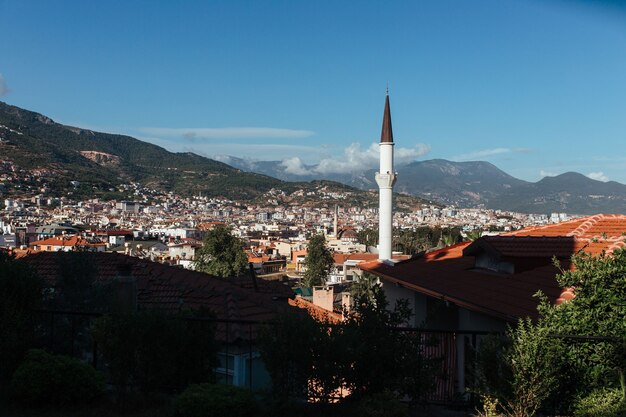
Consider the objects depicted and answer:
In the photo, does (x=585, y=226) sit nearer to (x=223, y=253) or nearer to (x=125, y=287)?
(x=125, y=287)

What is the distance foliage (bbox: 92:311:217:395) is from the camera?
5.51m

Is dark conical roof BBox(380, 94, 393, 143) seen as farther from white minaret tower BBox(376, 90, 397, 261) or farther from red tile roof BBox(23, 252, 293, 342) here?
red tile roof BBox(23, 252, 293, 342)

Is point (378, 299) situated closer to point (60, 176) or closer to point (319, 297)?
point (319, 297)

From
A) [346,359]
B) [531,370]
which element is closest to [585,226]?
[531,370]

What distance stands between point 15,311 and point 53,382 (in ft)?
3.52

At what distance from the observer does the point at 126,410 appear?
18.3 feet

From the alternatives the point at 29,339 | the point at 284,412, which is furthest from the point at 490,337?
the point at 29,339

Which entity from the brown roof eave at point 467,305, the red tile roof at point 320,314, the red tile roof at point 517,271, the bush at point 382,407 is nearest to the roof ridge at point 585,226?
the red tile roof at point 517,271

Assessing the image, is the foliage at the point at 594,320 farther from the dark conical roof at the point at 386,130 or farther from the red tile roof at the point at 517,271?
the dark conical roof at the point at 386,130

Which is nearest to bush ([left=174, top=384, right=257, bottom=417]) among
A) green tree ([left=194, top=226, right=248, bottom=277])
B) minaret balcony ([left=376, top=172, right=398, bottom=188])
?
minaret balcony ([left=376, top=172, right=398, bottom=188])

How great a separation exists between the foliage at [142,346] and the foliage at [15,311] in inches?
43.3

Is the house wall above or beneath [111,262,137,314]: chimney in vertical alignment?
beneath

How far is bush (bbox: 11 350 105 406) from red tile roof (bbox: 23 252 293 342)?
10.0 ft

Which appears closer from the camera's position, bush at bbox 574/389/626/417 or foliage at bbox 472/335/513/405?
bush at bbox 574/389/626/417
